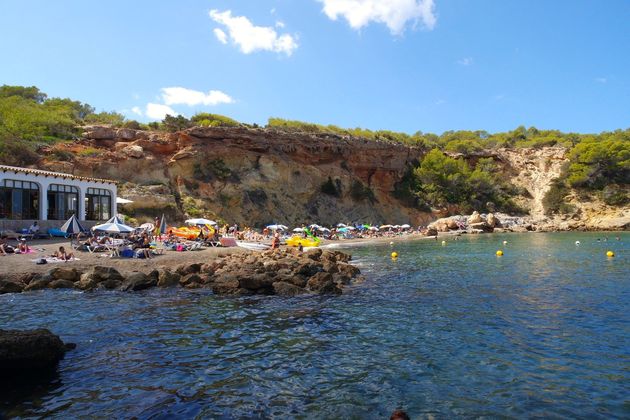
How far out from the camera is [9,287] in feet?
46.8

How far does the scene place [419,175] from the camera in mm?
63906

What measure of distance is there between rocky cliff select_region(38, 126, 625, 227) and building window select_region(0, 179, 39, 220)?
1030 centimetres

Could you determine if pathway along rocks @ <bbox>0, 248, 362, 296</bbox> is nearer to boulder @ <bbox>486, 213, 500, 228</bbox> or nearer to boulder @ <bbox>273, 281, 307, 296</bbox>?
boulder @ <bbox>273, 281, 307, 296</bbox>

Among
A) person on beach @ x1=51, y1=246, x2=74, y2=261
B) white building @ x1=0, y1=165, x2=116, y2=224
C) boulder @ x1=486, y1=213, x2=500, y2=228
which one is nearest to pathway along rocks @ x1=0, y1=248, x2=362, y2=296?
person on beach @ x1=51, y1=246, x2=74, y2=261

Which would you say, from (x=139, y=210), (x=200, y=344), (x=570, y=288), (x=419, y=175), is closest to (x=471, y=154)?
(x=419, y=175)

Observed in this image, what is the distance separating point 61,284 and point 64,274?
71 centimetres

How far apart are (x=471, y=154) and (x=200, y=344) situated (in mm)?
70564

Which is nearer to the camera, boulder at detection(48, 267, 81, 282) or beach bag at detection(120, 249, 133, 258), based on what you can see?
boulder at detection(48, 267, 81, 282)

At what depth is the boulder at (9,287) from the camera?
46.4 feet

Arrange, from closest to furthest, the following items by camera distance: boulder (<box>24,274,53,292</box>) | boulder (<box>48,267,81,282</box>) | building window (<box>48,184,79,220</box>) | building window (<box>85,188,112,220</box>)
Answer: boulder (<box>24,274,53,292</box>) → boulder (<box>48,267,81,282</box>) → building window (<box>48,184,79,220</box>) → building window (<box>85,188,112,220</box>)

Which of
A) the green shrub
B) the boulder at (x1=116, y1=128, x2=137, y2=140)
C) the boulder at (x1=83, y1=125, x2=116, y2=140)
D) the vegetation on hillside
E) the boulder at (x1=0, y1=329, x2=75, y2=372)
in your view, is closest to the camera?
the boulder at (x1=0, y1=329, x2=75, y2=372)

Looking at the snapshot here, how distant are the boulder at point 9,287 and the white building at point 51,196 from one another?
546 inches

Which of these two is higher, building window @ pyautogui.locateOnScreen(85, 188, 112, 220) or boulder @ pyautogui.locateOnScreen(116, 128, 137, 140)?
boulder @ pyautogui.locateOnScreen(116, 128, 137, 140)

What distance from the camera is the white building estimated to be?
84.4 ft
